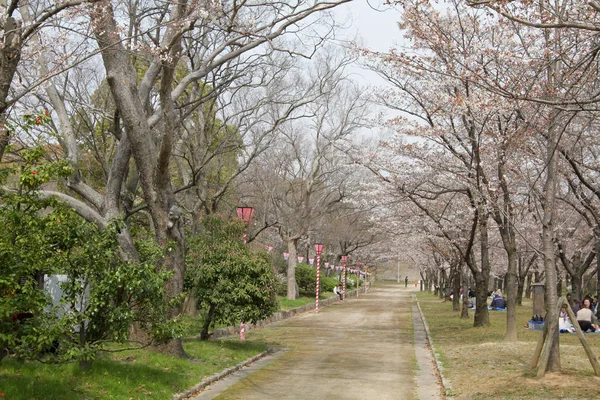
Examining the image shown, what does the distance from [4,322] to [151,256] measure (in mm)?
2940

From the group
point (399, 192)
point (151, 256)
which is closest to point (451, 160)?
point (399, 192)

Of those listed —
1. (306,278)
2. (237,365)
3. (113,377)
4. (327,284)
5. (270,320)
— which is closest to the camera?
(113,377)

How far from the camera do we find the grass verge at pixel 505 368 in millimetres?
9438

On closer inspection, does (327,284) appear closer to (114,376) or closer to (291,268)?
(291,268)

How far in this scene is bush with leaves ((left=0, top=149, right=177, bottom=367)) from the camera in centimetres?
707

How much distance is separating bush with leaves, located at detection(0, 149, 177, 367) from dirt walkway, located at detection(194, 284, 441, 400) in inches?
92.9

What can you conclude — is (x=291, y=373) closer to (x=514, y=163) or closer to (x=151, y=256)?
(x=151, y=256)

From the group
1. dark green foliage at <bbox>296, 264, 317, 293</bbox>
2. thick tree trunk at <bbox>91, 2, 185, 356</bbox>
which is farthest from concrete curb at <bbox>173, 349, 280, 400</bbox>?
dark green foliage at <bbox>296, 264, 317, 293</bbox>

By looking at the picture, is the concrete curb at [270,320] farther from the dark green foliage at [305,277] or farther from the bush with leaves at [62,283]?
the bush with leaves at [62,283]

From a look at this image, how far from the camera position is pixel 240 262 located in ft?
48.4

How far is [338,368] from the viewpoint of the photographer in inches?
513

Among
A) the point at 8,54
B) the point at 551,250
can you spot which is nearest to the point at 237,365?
the point at 551,250

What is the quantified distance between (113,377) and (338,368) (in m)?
5.42

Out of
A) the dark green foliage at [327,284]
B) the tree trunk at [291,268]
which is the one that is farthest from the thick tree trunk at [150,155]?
the dark green foliage at [327,284]
